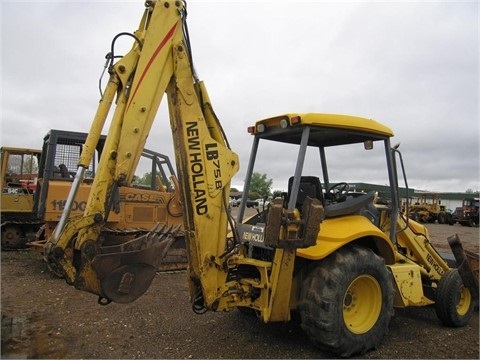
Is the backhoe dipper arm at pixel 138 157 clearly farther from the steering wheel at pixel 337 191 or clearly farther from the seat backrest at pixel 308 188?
the steering wheel at pixel 337 191

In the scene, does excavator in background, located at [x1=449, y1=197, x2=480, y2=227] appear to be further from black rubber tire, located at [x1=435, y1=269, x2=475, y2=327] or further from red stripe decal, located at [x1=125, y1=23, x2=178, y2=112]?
red stripe decal, located at [x1=125, y1=23, x2=178, y2=112]

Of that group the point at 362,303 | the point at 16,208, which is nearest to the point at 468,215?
the point at 16,208

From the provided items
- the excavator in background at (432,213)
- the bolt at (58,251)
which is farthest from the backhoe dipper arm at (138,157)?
the excavator in background at (432,213)

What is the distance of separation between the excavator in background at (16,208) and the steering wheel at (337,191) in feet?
27.3

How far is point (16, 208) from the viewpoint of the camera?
10875mm

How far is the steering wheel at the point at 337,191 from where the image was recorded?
5345mm

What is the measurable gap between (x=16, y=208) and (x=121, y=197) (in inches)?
151

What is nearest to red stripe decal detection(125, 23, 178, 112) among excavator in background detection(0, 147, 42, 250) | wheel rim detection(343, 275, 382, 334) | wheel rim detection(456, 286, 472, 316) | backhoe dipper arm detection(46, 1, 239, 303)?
backhoe dipper arm detection(46, 1, 239, 303)

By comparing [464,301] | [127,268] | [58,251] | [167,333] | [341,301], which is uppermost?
[58,251]

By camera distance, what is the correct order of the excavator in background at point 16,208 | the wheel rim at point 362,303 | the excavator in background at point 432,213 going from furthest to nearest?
1. the excavator in background at point 432,213
2. the excavator in background at point 16,208
3. the wheel rim at point 362,303

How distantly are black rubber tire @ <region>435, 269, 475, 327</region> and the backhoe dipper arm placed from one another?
9.82 ft

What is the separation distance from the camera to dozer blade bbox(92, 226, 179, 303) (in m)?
3.84

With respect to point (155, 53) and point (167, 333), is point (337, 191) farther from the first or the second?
point (155, 53)

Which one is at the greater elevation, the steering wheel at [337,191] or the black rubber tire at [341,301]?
the steering wheel at [337,191]
